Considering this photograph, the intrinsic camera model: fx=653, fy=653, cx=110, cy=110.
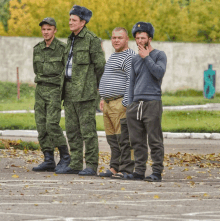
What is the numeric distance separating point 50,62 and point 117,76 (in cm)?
112

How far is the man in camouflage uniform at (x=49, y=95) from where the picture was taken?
8.82m

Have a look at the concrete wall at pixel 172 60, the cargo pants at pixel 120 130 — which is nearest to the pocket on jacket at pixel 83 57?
the cargo pants at pixel 120 130

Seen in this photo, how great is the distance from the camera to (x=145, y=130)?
8008mm

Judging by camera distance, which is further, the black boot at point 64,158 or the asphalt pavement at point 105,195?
the black boot at point 64,158

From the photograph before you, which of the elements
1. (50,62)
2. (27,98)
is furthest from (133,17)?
(50,62)

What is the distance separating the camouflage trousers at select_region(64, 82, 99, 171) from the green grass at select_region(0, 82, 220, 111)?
1420 centimetres

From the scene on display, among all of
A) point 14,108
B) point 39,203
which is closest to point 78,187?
point 39,203

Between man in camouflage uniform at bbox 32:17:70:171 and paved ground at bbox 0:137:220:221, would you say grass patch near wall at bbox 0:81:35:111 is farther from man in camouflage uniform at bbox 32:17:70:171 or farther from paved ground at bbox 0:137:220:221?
paved ground at bbox 0:137:220:221

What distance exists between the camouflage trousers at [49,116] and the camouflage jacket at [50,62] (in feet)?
0.38

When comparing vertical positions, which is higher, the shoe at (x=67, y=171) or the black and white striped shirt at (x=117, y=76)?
the black and white striped shirt at (x=117, y=76)

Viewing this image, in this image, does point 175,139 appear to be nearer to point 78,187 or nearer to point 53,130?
point 53,130

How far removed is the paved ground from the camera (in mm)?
5508

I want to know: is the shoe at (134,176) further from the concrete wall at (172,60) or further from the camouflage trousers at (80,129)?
the concrete wall at (172,60)

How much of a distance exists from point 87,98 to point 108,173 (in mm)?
1002
